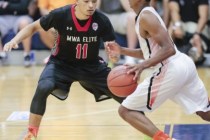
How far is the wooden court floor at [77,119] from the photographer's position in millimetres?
5246

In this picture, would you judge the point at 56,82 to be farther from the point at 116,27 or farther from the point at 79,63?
the point at 116,27

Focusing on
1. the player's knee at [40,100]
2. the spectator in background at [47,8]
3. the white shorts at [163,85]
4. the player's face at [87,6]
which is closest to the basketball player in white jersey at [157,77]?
the white shorts at [163,85]

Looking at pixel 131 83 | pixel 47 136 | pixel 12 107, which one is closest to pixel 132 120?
pixel 131 83

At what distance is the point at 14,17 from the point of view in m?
9.66

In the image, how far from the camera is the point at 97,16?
507 cm

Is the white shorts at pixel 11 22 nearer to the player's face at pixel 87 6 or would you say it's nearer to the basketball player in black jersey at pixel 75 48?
the basketball player in black jersey at pixel 75 48

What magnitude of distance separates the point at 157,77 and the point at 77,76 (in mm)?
1059

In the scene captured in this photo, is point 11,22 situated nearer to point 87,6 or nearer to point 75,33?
point 75,33

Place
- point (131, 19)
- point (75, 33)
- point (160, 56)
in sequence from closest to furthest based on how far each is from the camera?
point (160, 56) < point (75, 33) < point (131, 19)

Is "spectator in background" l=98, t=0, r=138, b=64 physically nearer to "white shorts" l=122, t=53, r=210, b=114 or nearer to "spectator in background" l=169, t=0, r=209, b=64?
"spectator in background" l=169, t=0, r=209, b=64

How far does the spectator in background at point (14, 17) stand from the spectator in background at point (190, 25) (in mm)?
2601

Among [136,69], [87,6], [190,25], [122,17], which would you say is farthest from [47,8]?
[136,69]

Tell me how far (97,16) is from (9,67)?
4774mm

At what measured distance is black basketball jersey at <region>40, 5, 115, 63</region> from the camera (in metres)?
5.00
